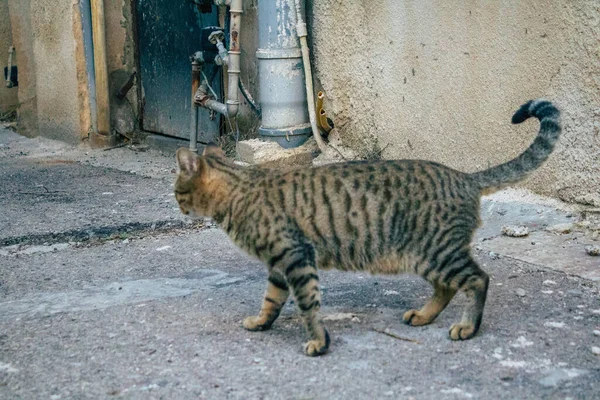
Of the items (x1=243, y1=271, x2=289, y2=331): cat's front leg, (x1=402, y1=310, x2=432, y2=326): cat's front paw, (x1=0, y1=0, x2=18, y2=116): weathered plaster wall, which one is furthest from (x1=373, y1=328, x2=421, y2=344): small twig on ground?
(x1=0, y1=0, x2=18, y2=116): weathered plaster wall

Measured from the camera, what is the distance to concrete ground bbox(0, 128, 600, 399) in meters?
3.15

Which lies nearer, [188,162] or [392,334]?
[392,334]

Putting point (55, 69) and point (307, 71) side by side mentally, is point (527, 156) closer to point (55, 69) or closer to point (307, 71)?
point (307, 71)


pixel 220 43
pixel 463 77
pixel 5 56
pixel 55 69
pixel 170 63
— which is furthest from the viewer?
pixel 5 56

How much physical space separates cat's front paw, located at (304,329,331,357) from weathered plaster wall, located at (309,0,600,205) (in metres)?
2.28

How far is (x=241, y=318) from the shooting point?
3.93m

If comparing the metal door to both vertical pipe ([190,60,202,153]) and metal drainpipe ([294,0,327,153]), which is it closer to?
vertical pipe ([190,60,202,153])

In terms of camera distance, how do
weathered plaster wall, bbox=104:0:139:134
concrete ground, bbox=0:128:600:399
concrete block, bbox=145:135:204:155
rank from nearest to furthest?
concrete ground, bbox=0:128:600:399 < concrete block, bbox=145:135:204:155 < weathered plaster wall, bbox=104:0:139:134

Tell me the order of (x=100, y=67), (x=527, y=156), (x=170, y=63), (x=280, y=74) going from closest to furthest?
(x=527, y=156) → (x=280, y=74) → (x=170, y=63) → (x=100, y=67)

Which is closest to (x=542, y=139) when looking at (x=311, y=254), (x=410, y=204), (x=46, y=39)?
(x=410, y=204)

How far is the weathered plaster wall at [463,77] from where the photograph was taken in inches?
192

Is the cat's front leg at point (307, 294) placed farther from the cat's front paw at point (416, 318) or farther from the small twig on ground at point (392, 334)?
the cat's front paw at point (416, 318)

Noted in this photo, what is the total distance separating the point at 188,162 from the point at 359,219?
2.78 feet

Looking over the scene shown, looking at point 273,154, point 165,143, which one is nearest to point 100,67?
point 165,143
